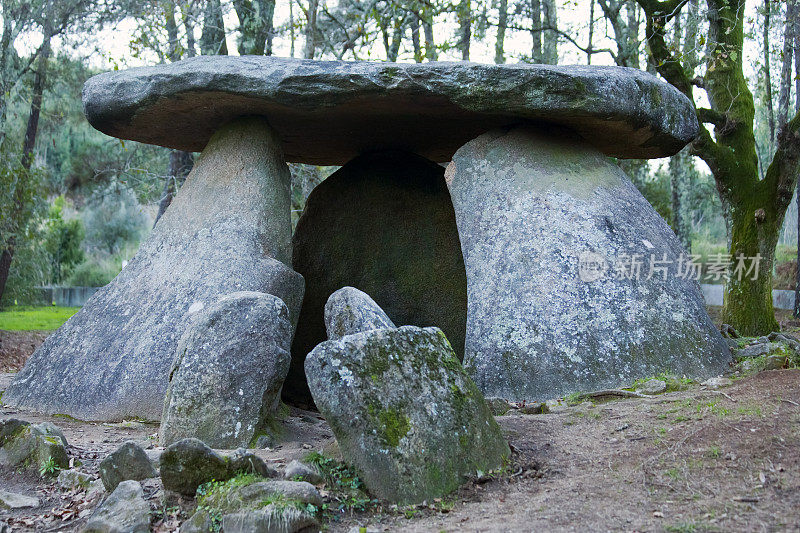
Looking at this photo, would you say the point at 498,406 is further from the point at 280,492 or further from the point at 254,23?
the point at 254,23

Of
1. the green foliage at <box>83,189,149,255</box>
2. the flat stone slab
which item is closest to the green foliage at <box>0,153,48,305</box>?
the flat stone slab

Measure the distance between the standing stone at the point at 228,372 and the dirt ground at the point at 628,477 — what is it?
0.25 metres

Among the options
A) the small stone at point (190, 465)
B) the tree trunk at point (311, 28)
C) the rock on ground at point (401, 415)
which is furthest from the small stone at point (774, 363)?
the tree trunk at point (311, 28)

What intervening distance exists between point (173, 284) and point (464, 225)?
2.43 metres

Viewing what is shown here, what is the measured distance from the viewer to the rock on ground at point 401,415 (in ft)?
11.4

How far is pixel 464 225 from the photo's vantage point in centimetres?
682

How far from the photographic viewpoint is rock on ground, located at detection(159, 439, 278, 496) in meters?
Result: 3.39

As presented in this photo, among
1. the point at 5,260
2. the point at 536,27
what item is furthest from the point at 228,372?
the point at 536,27

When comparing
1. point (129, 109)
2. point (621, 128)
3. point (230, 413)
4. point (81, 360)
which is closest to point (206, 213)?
point (129, 109)

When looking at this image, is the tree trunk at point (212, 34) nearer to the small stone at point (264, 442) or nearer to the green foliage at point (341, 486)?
the small stone at point (264, 442)

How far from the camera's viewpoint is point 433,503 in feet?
11.1

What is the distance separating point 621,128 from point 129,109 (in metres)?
4.35

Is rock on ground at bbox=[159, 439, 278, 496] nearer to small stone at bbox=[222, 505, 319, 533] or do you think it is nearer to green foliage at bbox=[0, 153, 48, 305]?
small stone at bbox=[222, 505, 319, 533]

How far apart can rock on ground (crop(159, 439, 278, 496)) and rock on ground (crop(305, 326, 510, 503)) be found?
449mm
